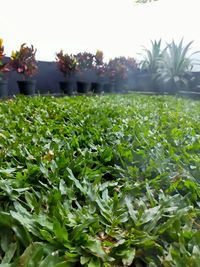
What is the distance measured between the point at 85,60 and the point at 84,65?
→ 4.3 inches

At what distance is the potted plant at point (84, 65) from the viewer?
6.29 metres

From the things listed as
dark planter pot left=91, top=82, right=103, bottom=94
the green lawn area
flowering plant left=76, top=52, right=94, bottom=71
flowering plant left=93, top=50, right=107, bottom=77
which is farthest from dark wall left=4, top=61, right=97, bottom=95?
the green lawn area

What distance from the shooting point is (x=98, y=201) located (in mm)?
974

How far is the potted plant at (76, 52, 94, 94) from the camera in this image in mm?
6293

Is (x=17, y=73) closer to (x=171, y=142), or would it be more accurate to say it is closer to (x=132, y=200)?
(x=171, y=142)

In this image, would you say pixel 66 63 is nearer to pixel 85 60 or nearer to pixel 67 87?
pixel 67 87

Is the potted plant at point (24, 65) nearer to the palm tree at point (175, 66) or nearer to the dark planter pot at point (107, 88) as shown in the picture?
the dark planter pot at point (107, 88)

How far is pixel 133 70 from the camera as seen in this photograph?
8555 mm

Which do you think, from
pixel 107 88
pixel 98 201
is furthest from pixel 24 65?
pixel 98 201

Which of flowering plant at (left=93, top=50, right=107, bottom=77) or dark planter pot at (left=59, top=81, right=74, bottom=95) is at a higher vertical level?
flowering plant at (left=93, top=50, right=107, bottom=77)

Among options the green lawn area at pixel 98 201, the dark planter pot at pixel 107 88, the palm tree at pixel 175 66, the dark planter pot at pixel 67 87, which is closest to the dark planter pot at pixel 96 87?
the dark planter pot at pixel 107 88

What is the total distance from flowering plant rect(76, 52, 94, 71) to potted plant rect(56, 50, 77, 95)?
53cm

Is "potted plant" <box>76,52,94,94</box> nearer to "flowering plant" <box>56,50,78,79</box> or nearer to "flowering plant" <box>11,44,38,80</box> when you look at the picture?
"flowering plant" <box>56,50,78,79</box>

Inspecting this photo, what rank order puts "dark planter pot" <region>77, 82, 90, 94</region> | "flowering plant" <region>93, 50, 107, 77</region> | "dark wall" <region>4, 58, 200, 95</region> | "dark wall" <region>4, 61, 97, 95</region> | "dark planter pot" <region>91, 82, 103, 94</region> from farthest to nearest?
"flowering plant" <region>93, 50, 107, 77</region> → "dark planter pot" <region>91, 82, 103, 94</region> → "dark planter pot" <region>77, 82, 90, 94</region> → "dark wall" <region>4, 61, 97, 95</region> → "dark wall" <region>4, 58, 200, 95</region>
